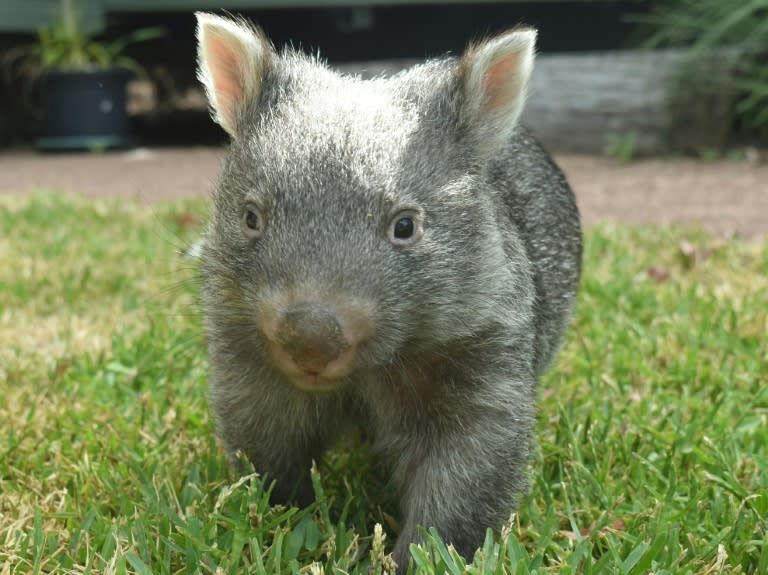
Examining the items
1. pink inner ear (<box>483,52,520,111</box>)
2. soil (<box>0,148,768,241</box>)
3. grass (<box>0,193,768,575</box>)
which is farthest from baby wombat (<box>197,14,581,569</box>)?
soil (<box>0,148,768,241</box>)

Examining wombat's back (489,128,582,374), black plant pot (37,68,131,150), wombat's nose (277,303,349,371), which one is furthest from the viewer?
black plant pot (37,68,131,150)

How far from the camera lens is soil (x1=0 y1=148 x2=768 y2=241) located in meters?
6.82

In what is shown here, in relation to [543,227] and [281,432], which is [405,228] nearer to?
[281,432]

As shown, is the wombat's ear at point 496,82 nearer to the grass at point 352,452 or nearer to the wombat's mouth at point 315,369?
the wombat's mouth at point 315,369

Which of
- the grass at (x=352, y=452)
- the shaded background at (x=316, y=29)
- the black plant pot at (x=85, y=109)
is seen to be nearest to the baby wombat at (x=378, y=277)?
the grass at (x=352, y=452)

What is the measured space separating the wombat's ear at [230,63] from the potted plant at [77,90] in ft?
28.1

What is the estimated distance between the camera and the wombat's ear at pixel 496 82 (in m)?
2.62

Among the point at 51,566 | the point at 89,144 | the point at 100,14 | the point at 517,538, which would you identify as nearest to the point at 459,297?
the point at 517,538

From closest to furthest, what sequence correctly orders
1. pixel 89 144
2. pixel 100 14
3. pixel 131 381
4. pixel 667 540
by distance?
pixel 667 540, pixel 131 381, pixel 89 144, pixel 100 14

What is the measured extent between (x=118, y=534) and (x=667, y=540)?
51.1 inches

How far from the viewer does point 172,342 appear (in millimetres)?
4066

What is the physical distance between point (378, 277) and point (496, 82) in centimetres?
77

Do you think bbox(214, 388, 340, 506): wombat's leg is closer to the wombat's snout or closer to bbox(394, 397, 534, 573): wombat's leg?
bbox(394, 397, 534, 573): wombat's leg

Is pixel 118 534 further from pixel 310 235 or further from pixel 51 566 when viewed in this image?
pixel 310 235
